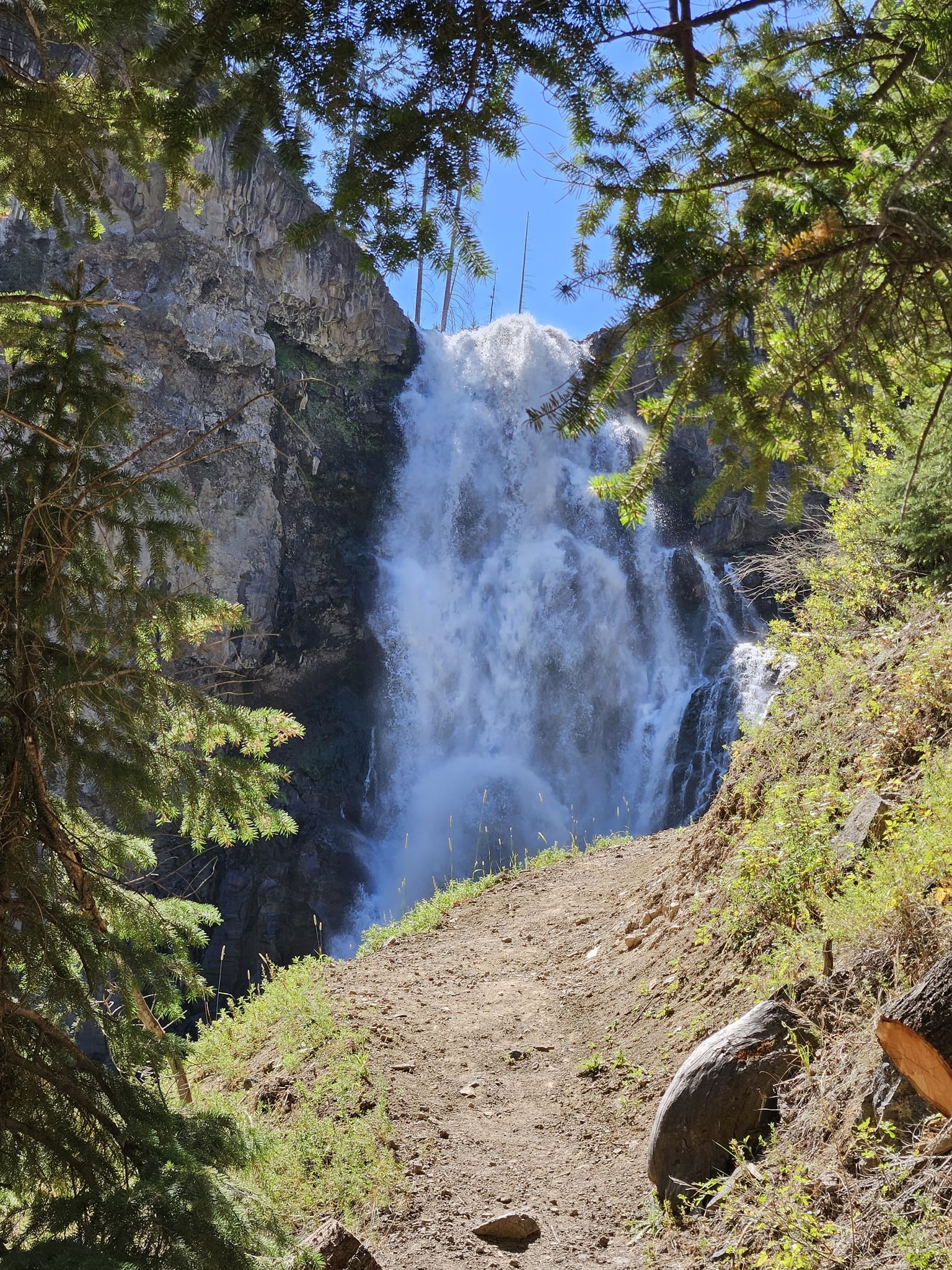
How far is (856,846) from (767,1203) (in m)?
1.55

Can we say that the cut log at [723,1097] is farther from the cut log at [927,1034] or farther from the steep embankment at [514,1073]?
the cut log at [927,1034]

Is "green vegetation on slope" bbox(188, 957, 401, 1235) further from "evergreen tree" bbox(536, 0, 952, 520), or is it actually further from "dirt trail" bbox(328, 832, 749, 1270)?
"evergreen tree" bbox(536, 0, 952, 520)

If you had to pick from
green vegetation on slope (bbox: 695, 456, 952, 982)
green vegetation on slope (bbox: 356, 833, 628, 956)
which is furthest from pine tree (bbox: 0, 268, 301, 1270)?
green vegetation on slope (bbox: 356, 833, 628, 956)

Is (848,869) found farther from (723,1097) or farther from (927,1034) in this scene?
(927,1034)

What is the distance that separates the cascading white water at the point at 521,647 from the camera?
60.2 ft

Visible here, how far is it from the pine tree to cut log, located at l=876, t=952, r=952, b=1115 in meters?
1.74

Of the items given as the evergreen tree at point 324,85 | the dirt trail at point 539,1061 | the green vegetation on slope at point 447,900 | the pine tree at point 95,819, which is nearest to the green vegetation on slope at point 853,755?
the dirt trail at point 539,1061

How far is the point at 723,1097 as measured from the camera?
3.09m

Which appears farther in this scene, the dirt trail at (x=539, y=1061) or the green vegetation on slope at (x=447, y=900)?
the green vegetation on slope at (x=447, y=900)

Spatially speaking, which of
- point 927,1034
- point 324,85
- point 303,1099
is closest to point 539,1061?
point 303,1099

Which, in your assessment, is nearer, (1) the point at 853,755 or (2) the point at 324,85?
(2) the point at 324,85

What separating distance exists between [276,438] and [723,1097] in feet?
64.3

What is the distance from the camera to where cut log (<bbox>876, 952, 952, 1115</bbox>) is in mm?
2311

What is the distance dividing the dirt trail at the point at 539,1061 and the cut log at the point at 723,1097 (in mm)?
321
